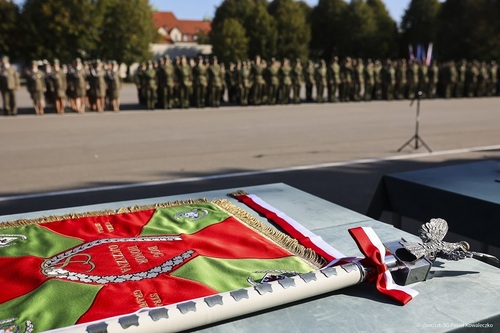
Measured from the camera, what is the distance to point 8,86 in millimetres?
15633

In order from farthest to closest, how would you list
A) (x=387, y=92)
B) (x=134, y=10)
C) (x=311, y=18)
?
1. (x=311, y=18)
2. (x=134, y=10)
3. (x=387, y=92)

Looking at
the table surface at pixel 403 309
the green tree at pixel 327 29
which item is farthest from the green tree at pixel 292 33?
the table surface at pixel 403 309

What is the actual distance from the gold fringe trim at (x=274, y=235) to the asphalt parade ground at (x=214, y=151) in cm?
272

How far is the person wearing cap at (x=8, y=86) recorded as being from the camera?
1563cm

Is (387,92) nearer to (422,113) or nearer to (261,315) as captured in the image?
(422,113)

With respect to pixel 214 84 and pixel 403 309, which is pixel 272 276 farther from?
pixel 214 84

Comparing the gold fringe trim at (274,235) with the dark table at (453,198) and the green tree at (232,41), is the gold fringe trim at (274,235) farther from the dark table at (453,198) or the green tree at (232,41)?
the green tree at (232,41)

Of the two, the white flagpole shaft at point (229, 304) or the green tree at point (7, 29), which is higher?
the green tree at point (7, 29)

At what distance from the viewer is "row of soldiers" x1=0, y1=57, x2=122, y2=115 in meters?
15.9

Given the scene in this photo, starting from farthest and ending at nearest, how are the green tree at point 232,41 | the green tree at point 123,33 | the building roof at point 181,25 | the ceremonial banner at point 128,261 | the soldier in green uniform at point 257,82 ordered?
1. the building roof at point 181,25
2. the green tree at point 232,41
3. the green tree at point 123,33
4. the soldier in green uniform at point 257,82
5. the ceremonial banner at point 128,261

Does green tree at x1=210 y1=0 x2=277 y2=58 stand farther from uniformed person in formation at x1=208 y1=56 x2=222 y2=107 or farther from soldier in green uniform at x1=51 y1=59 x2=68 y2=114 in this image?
soldier in green uniform at x1=51 y1=59 x2=68 y2=114

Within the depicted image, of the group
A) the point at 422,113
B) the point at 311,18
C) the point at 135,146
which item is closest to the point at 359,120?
the point at 422,113

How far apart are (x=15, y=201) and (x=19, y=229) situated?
356cm

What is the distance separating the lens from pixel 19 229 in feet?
10.1
